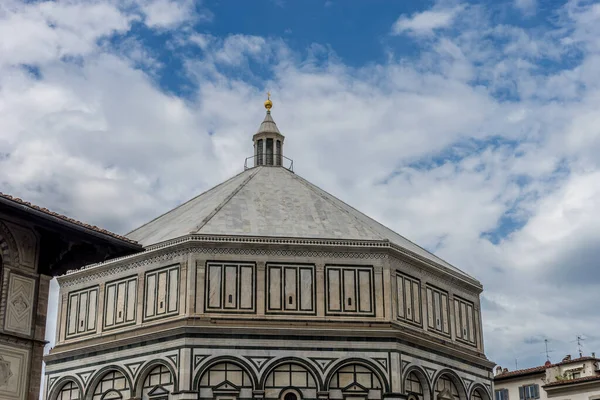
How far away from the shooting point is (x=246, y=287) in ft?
108

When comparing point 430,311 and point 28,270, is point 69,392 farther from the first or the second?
point 28,270

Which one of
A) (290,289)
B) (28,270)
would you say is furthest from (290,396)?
(28,270)

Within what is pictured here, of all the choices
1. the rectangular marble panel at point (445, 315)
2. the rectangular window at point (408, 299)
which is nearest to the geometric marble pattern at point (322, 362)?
the rectangular window at point (408, 299)

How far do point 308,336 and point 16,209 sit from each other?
52.4 ft

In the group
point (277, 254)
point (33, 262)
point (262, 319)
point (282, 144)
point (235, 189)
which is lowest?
point (33, 262)

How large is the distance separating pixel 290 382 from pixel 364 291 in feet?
14.0

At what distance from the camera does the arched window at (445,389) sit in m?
34.8

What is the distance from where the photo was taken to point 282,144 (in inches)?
1671

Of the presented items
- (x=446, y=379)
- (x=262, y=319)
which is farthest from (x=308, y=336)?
(x=446, y=379)

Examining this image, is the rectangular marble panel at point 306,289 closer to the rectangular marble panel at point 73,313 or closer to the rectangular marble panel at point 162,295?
the rectangular marble panel at point 162,295

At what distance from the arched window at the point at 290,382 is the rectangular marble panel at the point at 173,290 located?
4.17m

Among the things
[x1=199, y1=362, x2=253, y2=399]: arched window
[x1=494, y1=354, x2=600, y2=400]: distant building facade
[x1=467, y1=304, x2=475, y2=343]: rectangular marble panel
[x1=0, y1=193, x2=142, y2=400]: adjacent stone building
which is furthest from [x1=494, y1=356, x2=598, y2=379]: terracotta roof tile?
[x1=0, y1=193, x2=142, y2=400]: adjacent stone building

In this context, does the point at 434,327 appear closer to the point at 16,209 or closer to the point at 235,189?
the point at 235,189

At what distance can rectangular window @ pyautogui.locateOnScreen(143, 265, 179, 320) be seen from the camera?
32.9m
